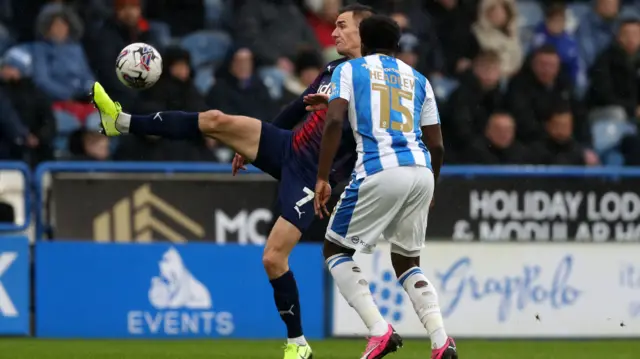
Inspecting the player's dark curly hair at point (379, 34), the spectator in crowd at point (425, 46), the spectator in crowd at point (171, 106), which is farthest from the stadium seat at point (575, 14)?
the player's dark curly hair at point (379, 34)

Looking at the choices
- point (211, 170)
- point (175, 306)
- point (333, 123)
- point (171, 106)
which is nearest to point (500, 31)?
point (171, 106)

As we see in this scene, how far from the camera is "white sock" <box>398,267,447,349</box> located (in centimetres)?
776

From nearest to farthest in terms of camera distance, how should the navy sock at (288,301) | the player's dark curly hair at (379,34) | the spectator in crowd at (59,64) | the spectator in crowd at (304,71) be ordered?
1. the player's dark curly hair at (379,34)
2. the navy sock at (288,301)
3. the spectator in crowd at (59,64)
4. the spectator in crowd at (304,71)

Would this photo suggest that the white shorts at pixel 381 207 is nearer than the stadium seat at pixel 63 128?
Yes

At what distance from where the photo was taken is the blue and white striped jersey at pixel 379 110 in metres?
7.62

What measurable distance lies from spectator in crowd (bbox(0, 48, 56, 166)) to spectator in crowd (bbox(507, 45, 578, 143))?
481 centimetres

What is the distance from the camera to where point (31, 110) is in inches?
498

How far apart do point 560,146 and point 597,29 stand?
3.10 m

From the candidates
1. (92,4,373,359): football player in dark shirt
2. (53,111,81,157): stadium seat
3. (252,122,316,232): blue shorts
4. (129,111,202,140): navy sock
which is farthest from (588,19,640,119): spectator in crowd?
(129,111,202,140): navy sock

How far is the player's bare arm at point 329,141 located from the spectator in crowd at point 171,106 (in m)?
4.88

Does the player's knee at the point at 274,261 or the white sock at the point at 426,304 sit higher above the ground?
the player's knee at the point at 274,261

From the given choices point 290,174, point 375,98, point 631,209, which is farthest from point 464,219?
point 375,98

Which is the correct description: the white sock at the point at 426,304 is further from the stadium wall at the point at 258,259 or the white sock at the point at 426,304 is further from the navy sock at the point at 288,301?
the stadium wall at the point at 258,259

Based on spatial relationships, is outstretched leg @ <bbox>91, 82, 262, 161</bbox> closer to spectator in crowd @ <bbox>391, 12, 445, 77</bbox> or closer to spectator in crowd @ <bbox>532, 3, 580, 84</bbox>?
spectator in crowd @ <bbox>391, 12, 445, 77</bbox>
